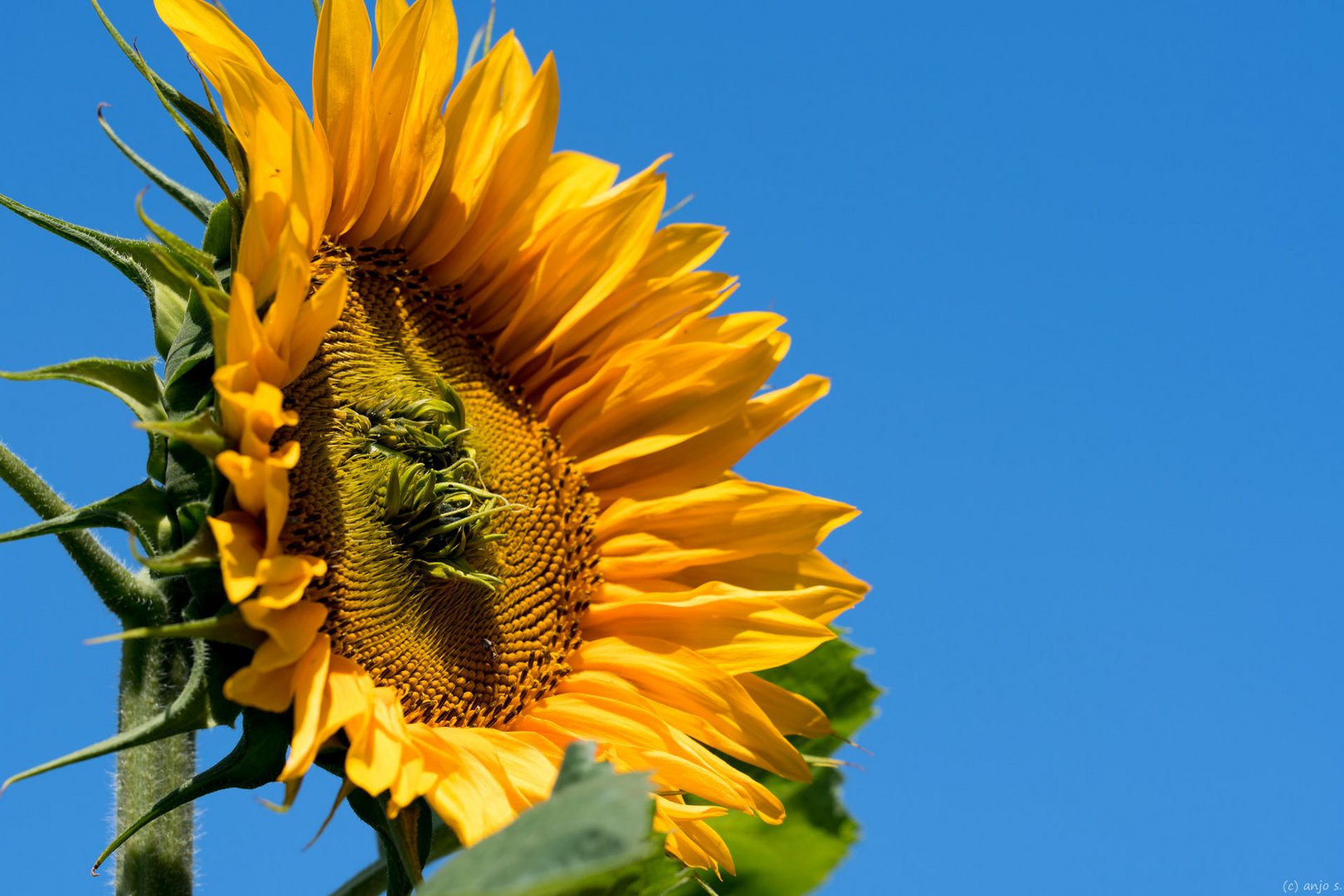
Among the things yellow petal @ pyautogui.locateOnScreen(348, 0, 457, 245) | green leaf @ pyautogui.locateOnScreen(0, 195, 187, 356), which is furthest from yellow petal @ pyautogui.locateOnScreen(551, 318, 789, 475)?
green leaf @ pyautogui.locateOnScreen(0, 195, 187, 356)

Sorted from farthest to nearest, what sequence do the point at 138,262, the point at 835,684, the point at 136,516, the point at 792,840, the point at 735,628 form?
the point at 835,684, the point at 792,840, the point at 735,628, the point at 138,262, the point at 136,516

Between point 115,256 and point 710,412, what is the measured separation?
1.29 metres

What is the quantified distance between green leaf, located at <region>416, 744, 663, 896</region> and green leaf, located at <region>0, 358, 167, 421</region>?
1182 millimetres

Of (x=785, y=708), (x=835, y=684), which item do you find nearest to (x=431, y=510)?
(x=785, y=708)

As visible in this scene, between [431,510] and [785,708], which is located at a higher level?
[785,708]

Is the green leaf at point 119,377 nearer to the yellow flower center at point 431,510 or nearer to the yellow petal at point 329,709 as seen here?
the yellow flower center at point 431,510

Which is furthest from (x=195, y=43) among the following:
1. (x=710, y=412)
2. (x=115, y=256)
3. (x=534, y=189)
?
(x=710, y=412)

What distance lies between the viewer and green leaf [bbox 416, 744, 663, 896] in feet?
5.09

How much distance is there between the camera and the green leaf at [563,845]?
1552mm

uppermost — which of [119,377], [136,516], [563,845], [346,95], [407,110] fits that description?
[407,110]

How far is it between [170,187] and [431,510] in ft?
2.44

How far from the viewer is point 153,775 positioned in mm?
2777

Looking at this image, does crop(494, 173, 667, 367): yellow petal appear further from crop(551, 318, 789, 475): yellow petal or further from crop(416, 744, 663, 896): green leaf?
crop(416, 744, 663, 896): green leaf

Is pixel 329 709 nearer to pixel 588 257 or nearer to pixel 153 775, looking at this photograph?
pixel 153 775
